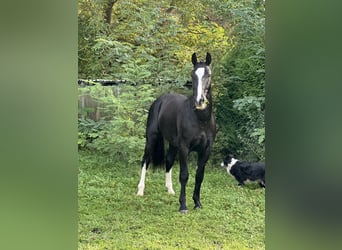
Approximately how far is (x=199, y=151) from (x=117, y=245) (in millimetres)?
886

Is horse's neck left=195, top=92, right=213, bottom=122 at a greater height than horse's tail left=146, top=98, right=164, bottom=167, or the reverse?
horse's neck left=195, top=92, right=213, bottom=122

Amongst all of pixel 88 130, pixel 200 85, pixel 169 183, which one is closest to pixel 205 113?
pixel 200 85

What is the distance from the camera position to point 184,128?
3047mm

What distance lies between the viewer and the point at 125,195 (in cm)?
301

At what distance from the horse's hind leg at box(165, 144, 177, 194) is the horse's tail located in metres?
0.05

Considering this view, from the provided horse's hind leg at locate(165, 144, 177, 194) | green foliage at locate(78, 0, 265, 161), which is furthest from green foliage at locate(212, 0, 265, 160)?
horse's hind leg at locate(165, 144, 177, 194)

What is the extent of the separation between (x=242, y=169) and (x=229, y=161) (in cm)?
11

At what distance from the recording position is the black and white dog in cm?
276

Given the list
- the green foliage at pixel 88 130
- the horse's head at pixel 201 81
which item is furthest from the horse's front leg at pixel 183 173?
the green foliage at pixel 88 130

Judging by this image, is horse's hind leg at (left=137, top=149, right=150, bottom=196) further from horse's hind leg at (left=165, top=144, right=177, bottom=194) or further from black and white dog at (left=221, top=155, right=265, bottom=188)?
black and white dog at (left=221, top=155, right=265, bottom=188)

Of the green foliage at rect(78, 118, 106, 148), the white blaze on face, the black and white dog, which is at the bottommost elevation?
the black and white dog
